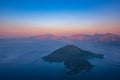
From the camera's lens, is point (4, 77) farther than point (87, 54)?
No

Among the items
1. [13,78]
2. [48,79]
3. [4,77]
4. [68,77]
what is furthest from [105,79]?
[4,77]

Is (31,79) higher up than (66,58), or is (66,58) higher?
(66,58)

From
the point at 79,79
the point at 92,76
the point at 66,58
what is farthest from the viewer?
the point at 66,58

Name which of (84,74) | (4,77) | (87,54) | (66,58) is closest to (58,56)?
(66,58)

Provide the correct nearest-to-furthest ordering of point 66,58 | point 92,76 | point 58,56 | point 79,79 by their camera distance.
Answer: point 79,79
point 92,76
point 66,58
point 58,56

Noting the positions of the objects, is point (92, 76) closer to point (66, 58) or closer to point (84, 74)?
point (84, 74)

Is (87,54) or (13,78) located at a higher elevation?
(87,54)

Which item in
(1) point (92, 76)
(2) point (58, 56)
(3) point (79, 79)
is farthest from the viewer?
(2) point (58, 56)

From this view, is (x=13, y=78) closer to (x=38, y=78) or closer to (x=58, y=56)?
(x=38, y=78)

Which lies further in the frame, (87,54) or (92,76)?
(87,54)
